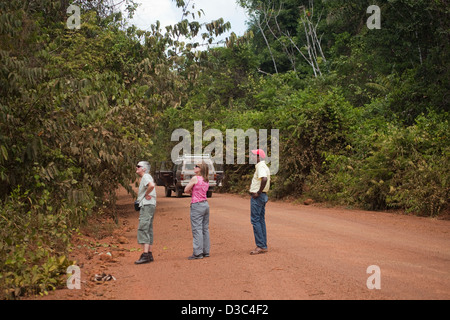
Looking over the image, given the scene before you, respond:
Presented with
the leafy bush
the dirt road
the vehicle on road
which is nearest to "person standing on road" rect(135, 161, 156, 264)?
the dirt road

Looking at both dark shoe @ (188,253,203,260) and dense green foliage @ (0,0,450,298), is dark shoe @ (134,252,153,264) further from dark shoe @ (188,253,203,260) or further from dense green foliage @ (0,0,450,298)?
dense green foliage @ (0,0,450,298)

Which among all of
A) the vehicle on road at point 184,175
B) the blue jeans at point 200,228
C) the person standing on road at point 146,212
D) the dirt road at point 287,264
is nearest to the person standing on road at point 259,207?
the dirt road at point 287,264

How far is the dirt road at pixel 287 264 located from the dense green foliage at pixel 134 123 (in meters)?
1.11

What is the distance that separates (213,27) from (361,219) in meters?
9.23

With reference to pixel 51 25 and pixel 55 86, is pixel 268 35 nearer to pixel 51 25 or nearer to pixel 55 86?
pixel 51 25

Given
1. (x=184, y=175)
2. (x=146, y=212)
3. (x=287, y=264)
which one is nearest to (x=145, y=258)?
(x=146, y=212)

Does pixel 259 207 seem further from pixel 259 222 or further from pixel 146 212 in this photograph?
pixel 146 212

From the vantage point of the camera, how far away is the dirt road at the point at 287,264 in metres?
7.20

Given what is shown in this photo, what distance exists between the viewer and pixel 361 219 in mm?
16016

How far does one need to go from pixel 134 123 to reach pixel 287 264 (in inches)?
409

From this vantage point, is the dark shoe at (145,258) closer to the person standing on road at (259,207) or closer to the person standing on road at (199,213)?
the person standing on road at (199,213)

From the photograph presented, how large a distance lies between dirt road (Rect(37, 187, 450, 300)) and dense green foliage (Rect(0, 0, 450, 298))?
1.11 m

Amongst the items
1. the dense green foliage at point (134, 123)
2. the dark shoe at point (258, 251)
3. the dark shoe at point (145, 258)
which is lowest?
the dark shoe at point (145, 258)

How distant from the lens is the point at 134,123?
18094 millimetres
